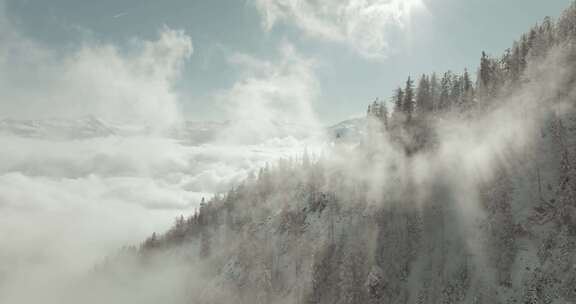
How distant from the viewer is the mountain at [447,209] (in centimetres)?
7088

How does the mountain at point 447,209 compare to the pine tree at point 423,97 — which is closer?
the mountain at point 447,209

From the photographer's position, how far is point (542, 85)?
9906 cm

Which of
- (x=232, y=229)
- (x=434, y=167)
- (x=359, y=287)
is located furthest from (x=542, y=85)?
(x=232, y=229)

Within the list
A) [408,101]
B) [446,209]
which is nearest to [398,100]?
[408,101]

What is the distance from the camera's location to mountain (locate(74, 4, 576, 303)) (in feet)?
233

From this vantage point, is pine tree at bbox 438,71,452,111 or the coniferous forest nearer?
the coniferous forest

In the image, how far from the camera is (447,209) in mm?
88875

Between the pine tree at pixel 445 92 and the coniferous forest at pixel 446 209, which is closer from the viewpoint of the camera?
the coniferous forest at pixel 446 209

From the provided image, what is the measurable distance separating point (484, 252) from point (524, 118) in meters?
37.0

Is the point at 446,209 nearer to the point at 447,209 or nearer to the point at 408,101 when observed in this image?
the point at 447,209

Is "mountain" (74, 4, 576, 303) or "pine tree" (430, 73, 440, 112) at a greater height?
"pine tree" (430, 73, 440, 112)

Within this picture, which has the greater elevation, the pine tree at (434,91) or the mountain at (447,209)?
the pine tree at (434,91)

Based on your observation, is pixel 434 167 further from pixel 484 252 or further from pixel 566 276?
pixel 566 276

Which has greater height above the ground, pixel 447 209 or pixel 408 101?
pixel 408 101
